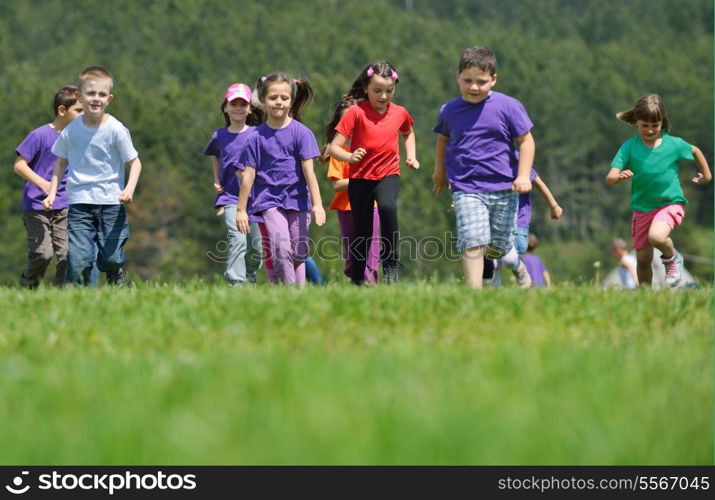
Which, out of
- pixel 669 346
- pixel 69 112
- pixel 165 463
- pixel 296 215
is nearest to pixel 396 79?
pixel 296 215

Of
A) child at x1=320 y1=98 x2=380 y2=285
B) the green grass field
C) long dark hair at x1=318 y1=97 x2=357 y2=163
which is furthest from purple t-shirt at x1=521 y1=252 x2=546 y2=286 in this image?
the green grass field

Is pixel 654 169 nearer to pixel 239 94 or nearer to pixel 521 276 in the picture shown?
pixel 521 276

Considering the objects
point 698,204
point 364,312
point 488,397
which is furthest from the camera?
point 698,204

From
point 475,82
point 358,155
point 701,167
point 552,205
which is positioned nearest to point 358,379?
point 475,82

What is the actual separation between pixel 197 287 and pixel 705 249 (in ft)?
283

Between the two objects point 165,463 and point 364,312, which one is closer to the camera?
point 165,463

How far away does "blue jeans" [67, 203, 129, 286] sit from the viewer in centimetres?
1075

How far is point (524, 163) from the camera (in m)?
10.3

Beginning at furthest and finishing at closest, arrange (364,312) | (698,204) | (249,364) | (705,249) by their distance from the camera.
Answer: (698,204), (705,249), (364,312), (249,364)

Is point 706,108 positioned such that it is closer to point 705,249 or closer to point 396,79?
point 705,249

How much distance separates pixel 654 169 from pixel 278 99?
365 cm

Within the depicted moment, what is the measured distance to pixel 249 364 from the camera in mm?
5855

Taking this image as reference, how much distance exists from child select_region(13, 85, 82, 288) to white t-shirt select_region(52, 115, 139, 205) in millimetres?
1343

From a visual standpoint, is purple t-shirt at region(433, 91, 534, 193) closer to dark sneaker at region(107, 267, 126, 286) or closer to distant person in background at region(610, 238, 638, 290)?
dark sneaker at region(107, 267, 126, 286)
